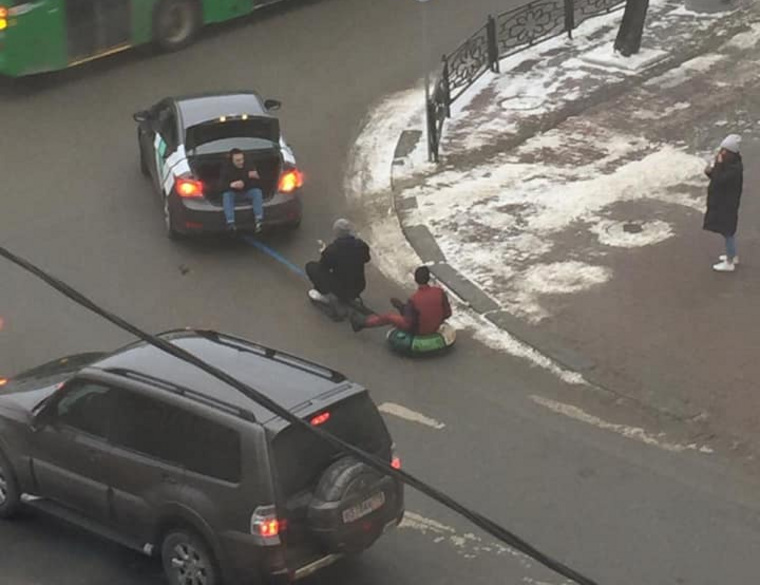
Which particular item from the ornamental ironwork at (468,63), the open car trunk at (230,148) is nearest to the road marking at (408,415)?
the open car trunk at (230,148)

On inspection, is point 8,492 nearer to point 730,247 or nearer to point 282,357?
point 282,357

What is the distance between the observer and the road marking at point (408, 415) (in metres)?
13.6

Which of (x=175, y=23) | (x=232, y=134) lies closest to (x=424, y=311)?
(x=232, y=134)

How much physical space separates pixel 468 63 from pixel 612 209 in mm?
5227

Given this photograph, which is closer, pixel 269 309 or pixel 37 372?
pixel 37 372

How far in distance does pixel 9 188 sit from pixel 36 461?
8615 millimetres

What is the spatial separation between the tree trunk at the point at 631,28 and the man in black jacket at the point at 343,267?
9215 mm

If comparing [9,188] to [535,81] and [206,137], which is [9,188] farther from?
[535,81]

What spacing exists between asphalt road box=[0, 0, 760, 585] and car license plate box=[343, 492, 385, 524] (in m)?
0.99

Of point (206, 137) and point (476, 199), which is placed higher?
point (206, 137)

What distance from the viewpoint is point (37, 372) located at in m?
12.5

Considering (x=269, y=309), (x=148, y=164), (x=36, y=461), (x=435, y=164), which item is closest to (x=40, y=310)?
(x=269, y=309)

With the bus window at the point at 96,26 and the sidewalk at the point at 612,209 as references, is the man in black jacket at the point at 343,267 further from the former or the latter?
the bus window at the point at 96,26

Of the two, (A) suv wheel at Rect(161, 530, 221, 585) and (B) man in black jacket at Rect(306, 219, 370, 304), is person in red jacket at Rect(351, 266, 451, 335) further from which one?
(A) suv wheel at Rect(161, 530, 221, 585)
